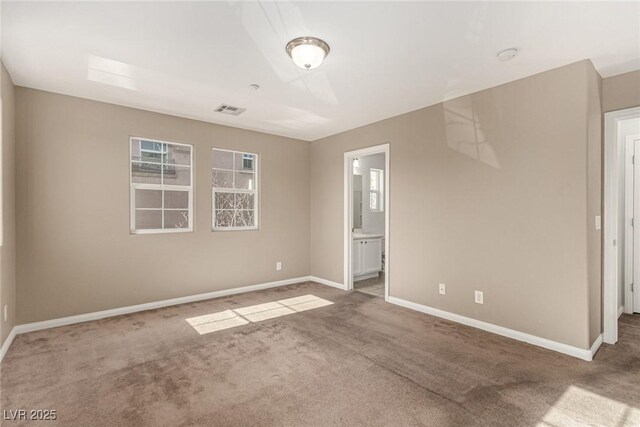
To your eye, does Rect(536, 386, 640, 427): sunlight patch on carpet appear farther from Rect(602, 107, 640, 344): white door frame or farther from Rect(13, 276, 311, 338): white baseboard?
Rect(13, 276, 311, 338): white baseboard

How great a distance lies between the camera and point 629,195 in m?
3.87

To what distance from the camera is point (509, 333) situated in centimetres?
318

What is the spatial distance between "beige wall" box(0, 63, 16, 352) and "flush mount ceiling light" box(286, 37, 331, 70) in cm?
260

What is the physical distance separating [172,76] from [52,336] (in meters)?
2.96

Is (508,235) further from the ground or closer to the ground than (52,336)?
further from the ground

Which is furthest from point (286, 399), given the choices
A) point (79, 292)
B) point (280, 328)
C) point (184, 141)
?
point (184, 141)

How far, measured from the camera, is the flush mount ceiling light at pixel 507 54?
2569 millimetres

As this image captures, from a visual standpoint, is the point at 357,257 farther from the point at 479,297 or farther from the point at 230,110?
the point at 230,110

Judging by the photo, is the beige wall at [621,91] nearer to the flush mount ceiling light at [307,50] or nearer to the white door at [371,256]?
the flush mount ceiling light at [307,50]

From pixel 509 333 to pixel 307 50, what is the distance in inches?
131

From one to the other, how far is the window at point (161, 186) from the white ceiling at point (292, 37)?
68cm

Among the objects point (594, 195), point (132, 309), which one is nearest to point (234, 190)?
point (132, 309)

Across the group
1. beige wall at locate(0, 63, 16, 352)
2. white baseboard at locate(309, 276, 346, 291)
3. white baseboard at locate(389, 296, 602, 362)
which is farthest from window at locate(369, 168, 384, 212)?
beige wall at locate(0, 63, 16, 352)

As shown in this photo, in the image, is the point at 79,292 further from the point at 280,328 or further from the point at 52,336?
the point at 280,328
